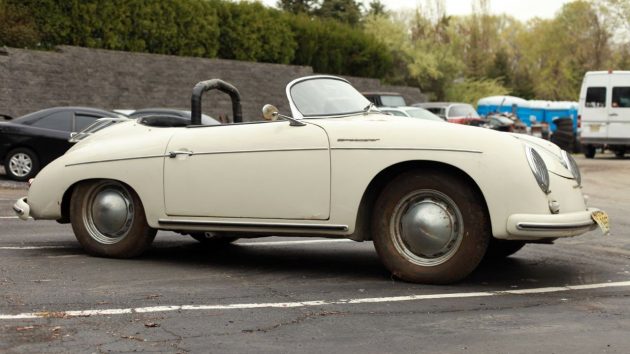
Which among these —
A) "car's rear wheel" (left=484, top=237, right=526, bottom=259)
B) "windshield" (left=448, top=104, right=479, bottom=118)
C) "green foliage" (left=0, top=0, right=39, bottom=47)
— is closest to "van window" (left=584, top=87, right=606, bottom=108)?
"windshield" (left=448, top=104, right=479, bottom=118)

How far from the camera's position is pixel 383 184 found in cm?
679

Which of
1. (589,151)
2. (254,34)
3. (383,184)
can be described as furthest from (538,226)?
(254,34)

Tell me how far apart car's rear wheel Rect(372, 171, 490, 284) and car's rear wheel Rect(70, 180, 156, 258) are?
6.68 feet

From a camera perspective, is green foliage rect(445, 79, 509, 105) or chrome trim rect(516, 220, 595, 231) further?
green foliage rect(445, 79, 509, 105)

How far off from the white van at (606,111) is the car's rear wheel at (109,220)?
23839mm

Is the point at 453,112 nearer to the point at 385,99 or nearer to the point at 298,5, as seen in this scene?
the point at 385,99

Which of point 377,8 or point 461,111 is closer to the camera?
point 461,111

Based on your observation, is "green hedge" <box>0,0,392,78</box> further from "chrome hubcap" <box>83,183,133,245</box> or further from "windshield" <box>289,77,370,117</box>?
"windshield" <box>289,77,370,117</box>

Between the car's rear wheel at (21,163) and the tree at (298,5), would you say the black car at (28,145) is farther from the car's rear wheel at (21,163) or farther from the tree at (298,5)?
the tree at (298,5)

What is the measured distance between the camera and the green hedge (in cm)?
2692

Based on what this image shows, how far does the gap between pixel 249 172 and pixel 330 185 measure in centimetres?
67

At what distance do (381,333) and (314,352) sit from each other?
21.7 inches

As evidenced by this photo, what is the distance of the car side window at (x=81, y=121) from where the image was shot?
1772cm

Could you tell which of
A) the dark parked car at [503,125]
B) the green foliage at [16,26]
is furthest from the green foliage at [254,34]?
the green foliage at [16,26]
